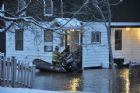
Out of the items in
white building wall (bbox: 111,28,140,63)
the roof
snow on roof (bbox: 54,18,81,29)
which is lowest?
white building wall (bbox: 111,28,140,63)

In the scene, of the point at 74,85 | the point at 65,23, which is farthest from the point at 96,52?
the point at 65,23

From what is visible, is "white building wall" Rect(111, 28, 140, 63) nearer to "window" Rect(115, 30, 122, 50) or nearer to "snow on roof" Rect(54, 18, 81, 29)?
"window" Rect(115, 30, 122, 50)

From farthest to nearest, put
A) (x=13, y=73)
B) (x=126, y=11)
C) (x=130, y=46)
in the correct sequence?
(x=130, y=46), (x=126, y=11), (x=13, y=73)

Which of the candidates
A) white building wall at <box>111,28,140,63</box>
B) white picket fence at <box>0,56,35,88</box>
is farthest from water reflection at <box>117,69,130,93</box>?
white building wall at <box>111,28,140,63</box>

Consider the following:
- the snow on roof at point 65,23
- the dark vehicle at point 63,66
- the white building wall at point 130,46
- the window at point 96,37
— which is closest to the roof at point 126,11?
the white building wall at point 130,46

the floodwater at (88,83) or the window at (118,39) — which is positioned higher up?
the window at (118,39)

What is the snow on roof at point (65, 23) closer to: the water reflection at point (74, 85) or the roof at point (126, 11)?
the water reflection at point (74, 85)

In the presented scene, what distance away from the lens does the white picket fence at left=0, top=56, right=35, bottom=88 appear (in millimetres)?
19125

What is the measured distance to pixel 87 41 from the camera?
39.8 meters

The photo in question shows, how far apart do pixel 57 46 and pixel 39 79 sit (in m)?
7.52

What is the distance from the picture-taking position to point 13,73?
64.4 ft

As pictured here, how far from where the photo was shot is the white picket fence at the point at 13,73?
19125 millimetres

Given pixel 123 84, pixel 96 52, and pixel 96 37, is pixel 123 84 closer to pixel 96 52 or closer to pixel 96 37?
pixel 96 52

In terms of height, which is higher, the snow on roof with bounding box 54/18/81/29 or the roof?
the roof
